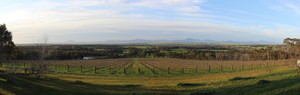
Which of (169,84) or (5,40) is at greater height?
(5,40)

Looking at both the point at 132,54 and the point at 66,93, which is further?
the point at 132,54

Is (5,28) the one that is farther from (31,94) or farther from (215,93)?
(215,93)

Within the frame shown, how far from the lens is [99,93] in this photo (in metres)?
17.6

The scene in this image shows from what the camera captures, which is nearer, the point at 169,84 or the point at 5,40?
the point at 169,84

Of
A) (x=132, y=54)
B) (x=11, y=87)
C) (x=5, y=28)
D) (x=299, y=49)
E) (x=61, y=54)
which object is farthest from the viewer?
(x=132, y=54)

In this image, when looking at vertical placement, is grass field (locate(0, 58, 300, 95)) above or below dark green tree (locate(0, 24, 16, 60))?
below

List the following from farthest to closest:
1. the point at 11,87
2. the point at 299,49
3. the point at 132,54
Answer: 1. the point at 132,54
2. the point at 299,49
3. the point at 11,87

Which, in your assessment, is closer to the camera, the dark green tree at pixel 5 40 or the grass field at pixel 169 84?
the grass field at pixel 169 84

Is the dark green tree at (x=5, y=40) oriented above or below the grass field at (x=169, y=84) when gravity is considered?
above

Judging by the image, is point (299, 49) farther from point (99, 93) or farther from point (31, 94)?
point (31, 94)

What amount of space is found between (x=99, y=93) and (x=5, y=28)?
3224cm

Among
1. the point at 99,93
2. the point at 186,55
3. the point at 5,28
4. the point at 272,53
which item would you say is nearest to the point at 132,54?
the point at 186,55

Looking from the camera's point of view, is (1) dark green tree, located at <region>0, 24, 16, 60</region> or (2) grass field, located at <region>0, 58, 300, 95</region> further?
(1) dark green tree, located at <region>0, 24, 16, 60</region>

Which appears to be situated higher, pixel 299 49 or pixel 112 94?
pixel 299 49
